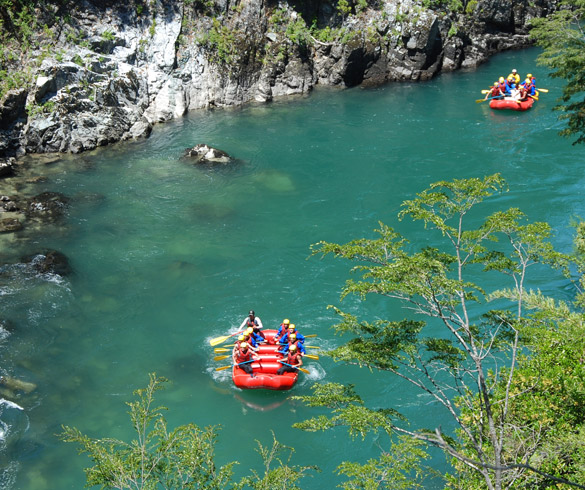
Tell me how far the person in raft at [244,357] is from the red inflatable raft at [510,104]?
24.4 meters

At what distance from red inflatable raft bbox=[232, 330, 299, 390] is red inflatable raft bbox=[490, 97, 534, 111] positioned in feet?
78.8

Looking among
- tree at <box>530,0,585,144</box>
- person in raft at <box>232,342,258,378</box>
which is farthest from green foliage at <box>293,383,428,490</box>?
tree at <box>530,0,585,144</box>

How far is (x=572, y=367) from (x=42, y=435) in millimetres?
13308

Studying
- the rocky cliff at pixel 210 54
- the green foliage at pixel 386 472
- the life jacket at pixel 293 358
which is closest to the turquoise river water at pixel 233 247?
the life jacket at pixel 293 358

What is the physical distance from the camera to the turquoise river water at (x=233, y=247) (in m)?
16.5

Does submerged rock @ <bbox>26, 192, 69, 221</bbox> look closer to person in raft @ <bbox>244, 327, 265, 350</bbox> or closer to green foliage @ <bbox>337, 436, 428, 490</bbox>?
person in raft @ <bbox>244, 327, 265, 350</bbox>

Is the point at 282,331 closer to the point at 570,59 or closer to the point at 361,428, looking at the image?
the point at 361,428

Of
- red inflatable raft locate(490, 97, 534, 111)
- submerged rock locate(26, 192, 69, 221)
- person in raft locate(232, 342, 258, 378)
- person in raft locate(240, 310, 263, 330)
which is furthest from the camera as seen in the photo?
red inflatable raft locate(490, 97, 534, 111)

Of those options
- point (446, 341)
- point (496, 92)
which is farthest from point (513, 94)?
point (446, 341)

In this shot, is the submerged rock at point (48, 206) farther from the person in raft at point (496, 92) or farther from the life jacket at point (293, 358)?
the person in raft at point (496, 92)

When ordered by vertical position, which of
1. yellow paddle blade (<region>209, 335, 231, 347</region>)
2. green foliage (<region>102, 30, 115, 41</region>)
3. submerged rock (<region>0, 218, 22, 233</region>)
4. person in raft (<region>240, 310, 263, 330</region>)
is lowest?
submerged rock (<region>0, 218, 22, 233</region>)

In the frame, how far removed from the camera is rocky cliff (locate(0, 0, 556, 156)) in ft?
104

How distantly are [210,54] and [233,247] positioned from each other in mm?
17199

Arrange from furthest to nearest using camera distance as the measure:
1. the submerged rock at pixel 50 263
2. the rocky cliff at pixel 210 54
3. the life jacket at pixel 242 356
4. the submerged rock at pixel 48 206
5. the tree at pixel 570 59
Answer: the rocky cliff at pixel 210 54
the submerged rock at pixel 48 206
the submerged rock at pixel 50 263
the tree at pixel 570 59
the life jacket at pixel 242 356
